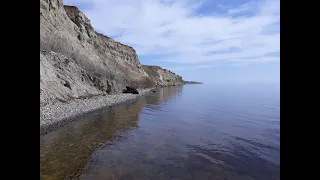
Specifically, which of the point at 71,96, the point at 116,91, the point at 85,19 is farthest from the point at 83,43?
the point at 71,96

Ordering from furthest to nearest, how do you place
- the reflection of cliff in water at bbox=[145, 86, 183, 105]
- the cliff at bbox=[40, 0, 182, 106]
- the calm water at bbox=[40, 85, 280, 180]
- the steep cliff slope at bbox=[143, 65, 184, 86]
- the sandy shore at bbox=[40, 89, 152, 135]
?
the steep cliff slope at bbox=[143, 65, 184, 86]
the reflection of cliff in water at bbox=[145, 86, 183, 105]
the cliff at bbox=[40, 0, 182, 106]
the sandy shore at bbox=[40, 89, 152, 135]
the calm water at bbox=[40, 85, 280, 180]

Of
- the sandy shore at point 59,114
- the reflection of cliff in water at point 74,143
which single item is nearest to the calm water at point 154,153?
the reflection of cliff in water at point 74,143

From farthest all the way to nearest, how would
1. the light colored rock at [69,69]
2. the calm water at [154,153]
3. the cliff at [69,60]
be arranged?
the cliff at [69,60]
the light colored rock at [69,69]
the calm water at [154,153]

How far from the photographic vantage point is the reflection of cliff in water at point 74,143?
31.4 feet

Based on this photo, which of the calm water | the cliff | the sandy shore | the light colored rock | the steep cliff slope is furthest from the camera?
the steep cliff slope

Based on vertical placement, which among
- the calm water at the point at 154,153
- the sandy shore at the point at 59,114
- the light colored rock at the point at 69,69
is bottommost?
the calm water at the point at 154,153

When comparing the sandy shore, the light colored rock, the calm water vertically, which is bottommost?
the calm water

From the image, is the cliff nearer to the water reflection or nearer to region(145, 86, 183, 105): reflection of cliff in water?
the water reflection

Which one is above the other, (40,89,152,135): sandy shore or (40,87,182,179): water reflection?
(40,89,152,135): sandy shore

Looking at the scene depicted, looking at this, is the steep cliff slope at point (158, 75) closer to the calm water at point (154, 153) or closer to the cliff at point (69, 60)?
the cliff at point (69, 60)

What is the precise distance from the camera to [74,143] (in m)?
13.5

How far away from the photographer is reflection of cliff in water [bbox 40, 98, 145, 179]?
9586 millimetres

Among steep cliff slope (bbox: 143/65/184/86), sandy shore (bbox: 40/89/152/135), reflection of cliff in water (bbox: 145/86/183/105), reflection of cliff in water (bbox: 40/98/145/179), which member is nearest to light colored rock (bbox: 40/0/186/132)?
sandy shore (bbox: 40/89/152/135)

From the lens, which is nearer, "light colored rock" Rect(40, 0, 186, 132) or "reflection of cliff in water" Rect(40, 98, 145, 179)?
"reflection of cliff in water" Rect(40, 98, 145, 179)
